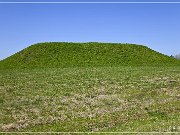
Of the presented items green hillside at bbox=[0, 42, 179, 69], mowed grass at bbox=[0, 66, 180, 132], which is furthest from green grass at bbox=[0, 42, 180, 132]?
green hillside at bbox=[0, 42, 179, 69]

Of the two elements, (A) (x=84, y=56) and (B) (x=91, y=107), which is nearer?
(B) (x=91, y=107)

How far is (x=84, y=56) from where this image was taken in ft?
364

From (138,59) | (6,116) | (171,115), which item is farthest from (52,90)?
(138,59)

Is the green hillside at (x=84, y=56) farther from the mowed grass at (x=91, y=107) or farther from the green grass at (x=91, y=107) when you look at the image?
the mowed grass at (x=91, y=107)

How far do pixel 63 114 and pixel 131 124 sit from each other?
6.78 m

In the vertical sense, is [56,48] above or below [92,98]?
above

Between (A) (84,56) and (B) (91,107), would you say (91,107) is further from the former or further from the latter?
(A) (84,56)

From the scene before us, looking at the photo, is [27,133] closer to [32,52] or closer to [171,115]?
[171,115]

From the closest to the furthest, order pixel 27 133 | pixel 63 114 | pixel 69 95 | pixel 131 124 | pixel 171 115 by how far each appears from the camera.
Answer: pixel 27 133 → pixel 131 124 → pixel 171 115 → pixel 63 114 → pixel 69 95

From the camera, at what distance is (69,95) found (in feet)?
128

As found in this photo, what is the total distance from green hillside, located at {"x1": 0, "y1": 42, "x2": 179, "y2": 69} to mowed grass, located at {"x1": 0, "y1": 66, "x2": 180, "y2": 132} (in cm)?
5561

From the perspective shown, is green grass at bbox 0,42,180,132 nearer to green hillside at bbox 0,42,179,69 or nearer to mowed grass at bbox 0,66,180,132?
mowed grass at bbox 0,66,180,132

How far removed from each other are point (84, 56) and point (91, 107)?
78.9 meters

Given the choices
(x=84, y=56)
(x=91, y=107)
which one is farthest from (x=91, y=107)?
(x=84, y=56)
